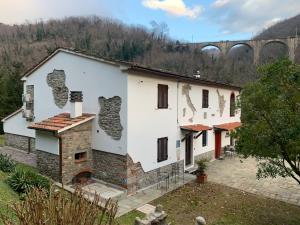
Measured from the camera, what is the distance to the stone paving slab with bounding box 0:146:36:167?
1806 cm

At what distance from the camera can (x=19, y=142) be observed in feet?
68.7

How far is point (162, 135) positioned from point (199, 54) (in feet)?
184

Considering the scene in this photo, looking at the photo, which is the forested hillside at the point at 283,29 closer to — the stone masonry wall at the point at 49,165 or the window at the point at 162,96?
the window at the point at 162,96

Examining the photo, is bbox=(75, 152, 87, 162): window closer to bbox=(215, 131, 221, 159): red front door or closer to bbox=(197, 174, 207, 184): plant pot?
bbox=(197, 174, 207, 184): plant pot

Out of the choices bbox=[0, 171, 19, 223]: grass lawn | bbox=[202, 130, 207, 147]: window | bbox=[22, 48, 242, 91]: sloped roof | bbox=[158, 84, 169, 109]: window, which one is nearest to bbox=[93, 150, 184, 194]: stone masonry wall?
bbox=[158, 84, 169, 109]: window

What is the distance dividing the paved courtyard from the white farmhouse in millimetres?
2433

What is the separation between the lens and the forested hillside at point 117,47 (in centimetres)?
5944

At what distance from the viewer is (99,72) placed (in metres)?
14.3

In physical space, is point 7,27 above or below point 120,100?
above

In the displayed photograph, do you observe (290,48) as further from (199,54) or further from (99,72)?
(99,72)

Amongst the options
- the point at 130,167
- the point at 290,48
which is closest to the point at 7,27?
the point at 290,48

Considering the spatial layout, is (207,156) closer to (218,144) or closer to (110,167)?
(218,144)

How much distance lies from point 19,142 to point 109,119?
33.7 feet

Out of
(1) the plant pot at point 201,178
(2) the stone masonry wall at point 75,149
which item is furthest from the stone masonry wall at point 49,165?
(1) the plant pot at point 201,178
